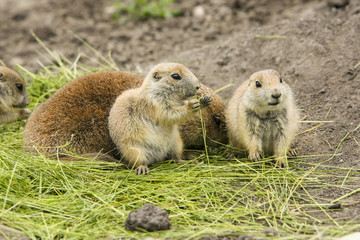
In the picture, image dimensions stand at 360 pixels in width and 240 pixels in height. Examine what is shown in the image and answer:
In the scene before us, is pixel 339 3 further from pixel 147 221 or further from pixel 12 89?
pixel 147 221

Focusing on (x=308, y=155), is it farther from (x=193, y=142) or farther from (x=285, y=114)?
(x=193, y=142)

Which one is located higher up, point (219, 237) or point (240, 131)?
point (240, 131)

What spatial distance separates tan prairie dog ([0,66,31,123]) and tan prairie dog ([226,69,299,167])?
12.3ft

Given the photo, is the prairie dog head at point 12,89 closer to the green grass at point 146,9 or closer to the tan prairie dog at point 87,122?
the tan prairie dog at point 87,122

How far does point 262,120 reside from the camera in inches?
241

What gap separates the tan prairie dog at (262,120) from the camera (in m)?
5.87

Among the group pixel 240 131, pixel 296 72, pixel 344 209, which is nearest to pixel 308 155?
pixel 240 131

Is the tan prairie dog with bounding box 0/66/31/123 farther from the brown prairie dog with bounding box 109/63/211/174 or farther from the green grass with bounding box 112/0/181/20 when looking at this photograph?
the green grass with bounding box 112/0/181/20

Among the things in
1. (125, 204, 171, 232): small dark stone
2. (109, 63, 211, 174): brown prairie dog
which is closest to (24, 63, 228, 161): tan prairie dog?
(109, 63, 211, 174): brown prairie dog

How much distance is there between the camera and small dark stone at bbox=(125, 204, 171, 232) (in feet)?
15.1

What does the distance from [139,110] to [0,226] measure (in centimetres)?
215

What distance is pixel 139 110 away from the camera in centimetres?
596

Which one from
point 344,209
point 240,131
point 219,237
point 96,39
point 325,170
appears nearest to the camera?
point 219,237

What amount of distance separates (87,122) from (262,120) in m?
2.32
